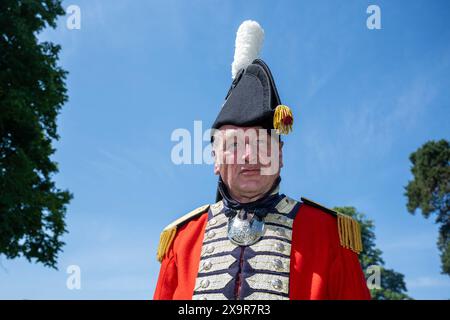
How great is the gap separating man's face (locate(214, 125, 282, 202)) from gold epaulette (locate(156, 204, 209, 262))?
21.1 inches

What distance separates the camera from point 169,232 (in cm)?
462

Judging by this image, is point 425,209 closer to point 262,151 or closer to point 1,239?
point 1,239

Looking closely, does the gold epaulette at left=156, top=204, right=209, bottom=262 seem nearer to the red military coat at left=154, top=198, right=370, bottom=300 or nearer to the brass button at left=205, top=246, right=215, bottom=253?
the red military coat at left=154, top=198, right=370, bottom=300

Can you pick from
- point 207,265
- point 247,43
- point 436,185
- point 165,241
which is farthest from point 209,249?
point 436,185

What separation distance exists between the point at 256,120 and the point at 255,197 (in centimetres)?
67

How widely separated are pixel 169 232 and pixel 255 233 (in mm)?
957

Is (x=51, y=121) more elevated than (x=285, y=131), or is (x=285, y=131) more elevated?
(x=51, y=121)

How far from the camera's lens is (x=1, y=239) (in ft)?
45.5

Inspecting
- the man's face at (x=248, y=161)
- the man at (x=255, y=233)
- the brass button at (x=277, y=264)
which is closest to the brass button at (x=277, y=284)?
the man at (x=255, y=233)

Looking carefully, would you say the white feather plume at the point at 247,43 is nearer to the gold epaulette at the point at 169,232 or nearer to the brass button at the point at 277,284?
the gold epaulette at the point at 169,232

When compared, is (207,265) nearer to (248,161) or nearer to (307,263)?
(307,263)

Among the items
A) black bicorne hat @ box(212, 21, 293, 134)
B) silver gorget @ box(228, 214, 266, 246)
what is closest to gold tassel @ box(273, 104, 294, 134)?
black bicorne hat @ box(212, 21, 293, 134)
